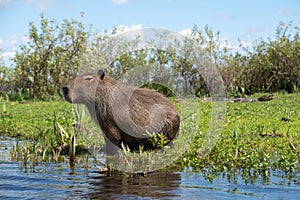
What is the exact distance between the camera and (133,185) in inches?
242

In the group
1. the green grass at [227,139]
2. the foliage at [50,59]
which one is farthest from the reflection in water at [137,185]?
the foliage at [50,59]

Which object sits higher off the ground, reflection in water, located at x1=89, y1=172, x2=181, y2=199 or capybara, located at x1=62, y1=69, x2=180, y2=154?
capybara, located at x1=62, y1=69, x2=180, y2=154

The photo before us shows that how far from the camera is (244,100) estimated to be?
55.6ft

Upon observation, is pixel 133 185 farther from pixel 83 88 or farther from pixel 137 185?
pixel 83 88

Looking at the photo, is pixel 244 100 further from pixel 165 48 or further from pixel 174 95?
pixel 165 48

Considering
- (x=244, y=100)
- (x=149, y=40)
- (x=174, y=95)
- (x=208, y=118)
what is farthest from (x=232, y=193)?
(x=244, y=100)

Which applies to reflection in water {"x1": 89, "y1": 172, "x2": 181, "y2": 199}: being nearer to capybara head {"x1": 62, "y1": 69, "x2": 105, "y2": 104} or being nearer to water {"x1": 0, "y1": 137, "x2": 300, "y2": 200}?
water {"x1": 0, "y1": 137, "x2": 300, "y2": 200}

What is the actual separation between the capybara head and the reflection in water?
1148 mm

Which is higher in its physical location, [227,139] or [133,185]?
[227,139]

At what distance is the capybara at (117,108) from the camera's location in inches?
278

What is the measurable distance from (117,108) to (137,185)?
1359mm

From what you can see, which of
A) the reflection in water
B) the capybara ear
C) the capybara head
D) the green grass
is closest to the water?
the reflection in water

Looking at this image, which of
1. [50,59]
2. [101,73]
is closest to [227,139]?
[101,73]

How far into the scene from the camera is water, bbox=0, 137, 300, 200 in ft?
18.5
